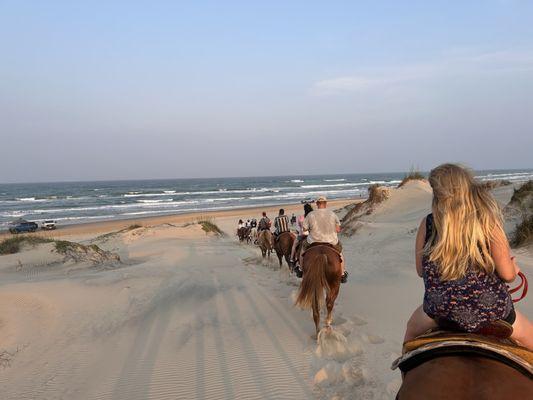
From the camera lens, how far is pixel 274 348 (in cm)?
639

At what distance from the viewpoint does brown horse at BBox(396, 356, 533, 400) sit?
→ 7.38 ft

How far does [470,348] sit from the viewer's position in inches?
97.0

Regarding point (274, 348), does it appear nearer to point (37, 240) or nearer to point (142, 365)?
point (142, 365)

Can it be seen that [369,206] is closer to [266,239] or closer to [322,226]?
[266,239]

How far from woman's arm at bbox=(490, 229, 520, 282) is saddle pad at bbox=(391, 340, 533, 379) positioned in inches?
18.7

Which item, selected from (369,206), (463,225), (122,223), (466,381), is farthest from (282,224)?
(122,223)

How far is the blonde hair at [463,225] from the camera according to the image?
108 inches

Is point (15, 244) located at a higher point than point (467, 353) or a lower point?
lower

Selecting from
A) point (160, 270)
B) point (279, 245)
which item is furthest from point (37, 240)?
point (279, 245)

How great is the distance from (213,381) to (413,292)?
5.94 m

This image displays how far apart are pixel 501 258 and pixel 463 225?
331mm

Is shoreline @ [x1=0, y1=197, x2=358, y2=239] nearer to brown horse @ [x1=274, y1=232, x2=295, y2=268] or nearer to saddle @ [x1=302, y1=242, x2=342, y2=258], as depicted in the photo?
brown horse @ [x1=274, y1=232, x2=295, y2=268]

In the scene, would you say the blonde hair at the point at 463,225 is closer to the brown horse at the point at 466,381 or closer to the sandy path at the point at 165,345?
the brown horse at the point at 466,381

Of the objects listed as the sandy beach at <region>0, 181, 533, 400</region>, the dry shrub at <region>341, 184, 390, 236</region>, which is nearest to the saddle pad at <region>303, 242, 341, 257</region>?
the sandy beach at <region>0, 181, 533, 400</region>
